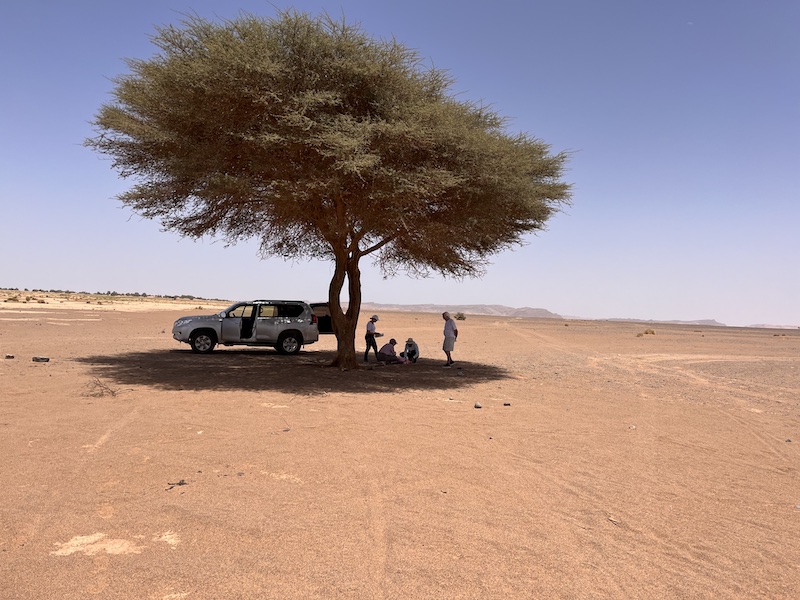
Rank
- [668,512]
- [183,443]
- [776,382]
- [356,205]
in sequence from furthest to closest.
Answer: [776,382], [356,205], [183,443], [668,512]

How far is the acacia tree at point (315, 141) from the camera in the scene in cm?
1329

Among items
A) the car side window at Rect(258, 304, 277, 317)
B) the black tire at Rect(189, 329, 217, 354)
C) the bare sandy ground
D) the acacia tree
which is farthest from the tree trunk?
the black tire at Rect(189, 329, 217, 354)

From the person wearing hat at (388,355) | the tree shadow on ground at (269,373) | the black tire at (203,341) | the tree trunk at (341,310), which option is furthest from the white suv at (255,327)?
the tree trunk at (341,310)

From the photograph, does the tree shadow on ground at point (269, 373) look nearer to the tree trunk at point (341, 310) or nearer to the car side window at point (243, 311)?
the tree trunk at point (341, 310)

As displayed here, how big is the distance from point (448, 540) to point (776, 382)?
1785 cm

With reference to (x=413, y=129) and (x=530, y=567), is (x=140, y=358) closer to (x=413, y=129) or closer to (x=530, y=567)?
(x=413, y=129)

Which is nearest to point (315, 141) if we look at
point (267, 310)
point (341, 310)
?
point (341, 310)

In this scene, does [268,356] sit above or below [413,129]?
below

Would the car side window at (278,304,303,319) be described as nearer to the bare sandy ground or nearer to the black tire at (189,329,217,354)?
the black tire at (189,329,217,354)

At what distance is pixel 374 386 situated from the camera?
14344 millimetres

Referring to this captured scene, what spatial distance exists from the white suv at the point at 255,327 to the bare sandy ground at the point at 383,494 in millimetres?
7447

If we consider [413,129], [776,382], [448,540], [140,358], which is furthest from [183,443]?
[776,382]

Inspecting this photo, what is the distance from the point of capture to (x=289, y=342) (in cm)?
2180

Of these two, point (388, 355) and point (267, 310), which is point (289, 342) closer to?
point (267, 310)
